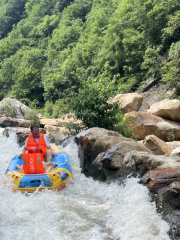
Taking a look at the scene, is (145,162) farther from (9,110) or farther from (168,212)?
(9,110)

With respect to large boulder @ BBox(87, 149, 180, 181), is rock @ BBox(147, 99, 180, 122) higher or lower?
lower

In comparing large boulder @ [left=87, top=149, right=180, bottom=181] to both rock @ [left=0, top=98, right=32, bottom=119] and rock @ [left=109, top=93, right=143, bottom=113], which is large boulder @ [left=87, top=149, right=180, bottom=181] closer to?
rock @ [left=109, top=93, right=143, bottom=113]

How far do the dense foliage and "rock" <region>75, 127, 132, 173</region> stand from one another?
173 centimetres

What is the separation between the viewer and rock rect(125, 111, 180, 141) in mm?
7789

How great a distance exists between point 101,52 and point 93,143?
14702 millimetres

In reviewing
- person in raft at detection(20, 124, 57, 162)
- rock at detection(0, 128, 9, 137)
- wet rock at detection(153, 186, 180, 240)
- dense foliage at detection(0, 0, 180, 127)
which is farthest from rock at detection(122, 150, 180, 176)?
rock at detection(0, 128, 9, 137)

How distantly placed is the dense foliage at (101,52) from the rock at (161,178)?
388 cm

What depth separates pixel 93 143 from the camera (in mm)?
5711

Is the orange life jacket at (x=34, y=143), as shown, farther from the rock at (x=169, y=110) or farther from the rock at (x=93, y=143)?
the rock at (x=169, y=110)

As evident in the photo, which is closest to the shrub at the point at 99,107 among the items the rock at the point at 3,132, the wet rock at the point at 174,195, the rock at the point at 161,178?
the rock at the point at 161,178

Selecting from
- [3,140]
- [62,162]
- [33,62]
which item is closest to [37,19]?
[33,62]

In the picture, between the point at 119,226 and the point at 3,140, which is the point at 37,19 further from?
the point at 119,226

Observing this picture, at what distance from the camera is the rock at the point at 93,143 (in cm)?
543

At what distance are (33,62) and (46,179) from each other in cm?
2939
